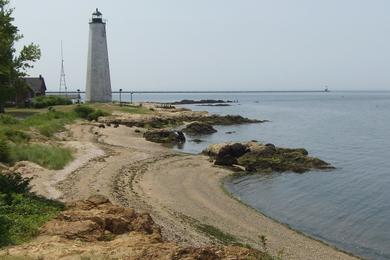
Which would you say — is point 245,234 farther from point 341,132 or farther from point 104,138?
point 341,132

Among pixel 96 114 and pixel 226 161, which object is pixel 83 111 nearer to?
pixel 96 114

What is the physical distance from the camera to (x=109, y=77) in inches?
3265

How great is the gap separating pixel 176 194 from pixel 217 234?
7.43 metres

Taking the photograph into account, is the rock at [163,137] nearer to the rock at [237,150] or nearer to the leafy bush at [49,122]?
the leafy bush at [49,122]

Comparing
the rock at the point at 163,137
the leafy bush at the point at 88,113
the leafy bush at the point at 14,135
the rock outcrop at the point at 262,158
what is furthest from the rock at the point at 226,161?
the leafy bush at the point at 88,113

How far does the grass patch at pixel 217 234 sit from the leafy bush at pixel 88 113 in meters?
45.3

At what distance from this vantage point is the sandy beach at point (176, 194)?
18.0 metres

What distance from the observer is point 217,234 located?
18.1 m

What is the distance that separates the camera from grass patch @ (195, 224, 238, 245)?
56.8 feet

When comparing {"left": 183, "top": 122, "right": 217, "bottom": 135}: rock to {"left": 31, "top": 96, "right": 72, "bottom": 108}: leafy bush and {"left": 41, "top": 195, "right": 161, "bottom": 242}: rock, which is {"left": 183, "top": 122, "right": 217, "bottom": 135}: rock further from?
{"left": 41, "top": 195, "right": 161, "bottom": 242}: rock

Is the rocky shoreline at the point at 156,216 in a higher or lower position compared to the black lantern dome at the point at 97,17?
lower

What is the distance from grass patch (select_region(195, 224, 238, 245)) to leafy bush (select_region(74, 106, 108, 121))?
45271mm

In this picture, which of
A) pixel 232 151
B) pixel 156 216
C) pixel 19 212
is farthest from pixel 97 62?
pixel 19 212

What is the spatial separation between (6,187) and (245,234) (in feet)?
27.6
